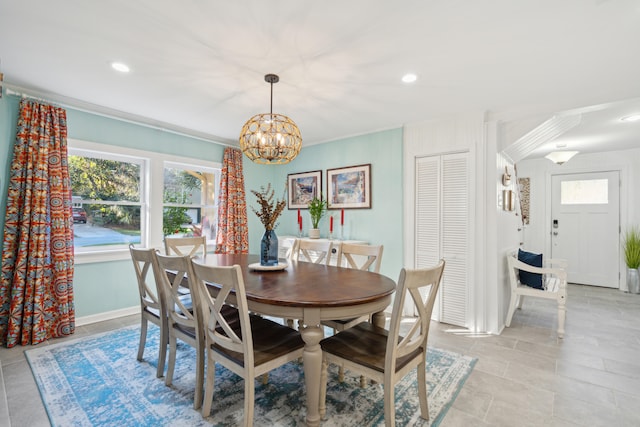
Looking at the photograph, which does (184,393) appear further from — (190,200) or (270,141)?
(190,200)

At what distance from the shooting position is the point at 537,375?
2361mm

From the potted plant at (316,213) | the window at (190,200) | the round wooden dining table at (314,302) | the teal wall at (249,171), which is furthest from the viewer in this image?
the potted plant at (316,213)

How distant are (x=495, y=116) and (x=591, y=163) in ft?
11.4

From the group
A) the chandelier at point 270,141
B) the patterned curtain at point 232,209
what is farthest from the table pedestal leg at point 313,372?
the patterned curtain at point 232,209

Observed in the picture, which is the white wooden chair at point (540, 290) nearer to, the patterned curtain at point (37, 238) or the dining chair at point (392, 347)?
the dining chair at point (392, 347)

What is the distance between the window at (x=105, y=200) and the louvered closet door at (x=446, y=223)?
3483mm

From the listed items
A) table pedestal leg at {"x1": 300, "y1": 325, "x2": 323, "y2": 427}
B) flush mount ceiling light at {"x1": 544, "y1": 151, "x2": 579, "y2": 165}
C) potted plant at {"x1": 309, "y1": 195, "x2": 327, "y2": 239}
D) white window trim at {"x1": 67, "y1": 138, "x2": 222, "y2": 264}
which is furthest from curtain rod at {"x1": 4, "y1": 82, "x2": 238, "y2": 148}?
flush mount ceiling light at {"x1": 544, "y1": 151, "x2": 579, "y2": 165}

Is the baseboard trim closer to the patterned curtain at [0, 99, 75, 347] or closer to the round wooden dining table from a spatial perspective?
the patterned curtain at [0, 99, 75, 347]

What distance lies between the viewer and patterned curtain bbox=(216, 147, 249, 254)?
14.8ft

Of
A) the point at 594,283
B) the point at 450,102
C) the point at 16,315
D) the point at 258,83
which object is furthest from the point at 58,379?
the point at 594,283

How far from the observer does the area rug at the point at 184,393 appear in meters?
1.82

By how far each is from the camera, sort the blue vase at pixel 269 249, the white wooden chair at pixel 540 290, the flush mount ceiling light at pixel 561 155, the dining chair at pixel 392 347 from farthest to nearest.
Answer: the flush mount ceiling light at pixel 561 155 → the white wooden chair at pixel 540 290 → the blue vase at pixel 269 249 → the dining chair at pixel 392 347

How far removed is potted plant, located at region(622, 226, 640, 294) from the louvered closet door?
3598 millimetres

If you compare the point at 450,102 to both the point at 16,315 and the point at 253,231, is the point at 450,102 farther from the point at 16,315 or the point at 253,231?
the point at 16,315
